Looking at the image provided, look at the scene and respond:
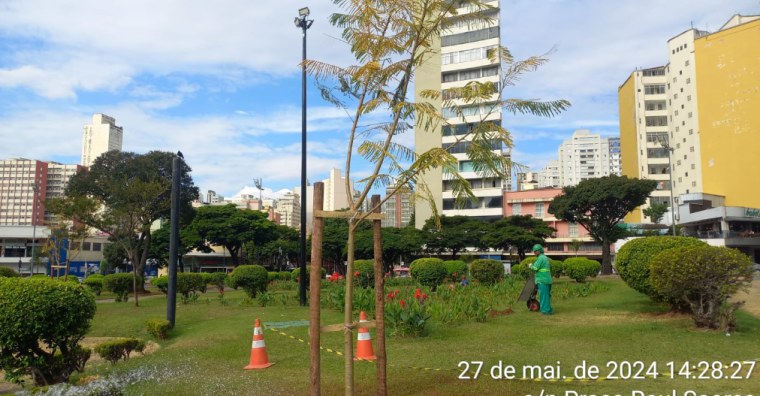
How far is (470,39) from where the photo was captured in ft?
180

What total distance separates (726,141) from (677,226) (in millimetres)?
10280

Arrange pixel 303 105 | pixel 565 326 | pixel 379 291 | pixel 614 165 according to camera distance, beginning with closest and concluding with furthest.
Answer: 1. pixel 379 291
2. pixel 565 326
3. pixel 303 105
4. pixel 614 165

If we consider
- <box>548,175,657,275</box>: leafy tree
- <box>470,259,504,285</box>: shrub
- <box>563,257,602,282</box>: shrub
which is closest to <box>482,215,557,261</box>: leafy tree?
<box>548,175,657,275</box>: leafy tree

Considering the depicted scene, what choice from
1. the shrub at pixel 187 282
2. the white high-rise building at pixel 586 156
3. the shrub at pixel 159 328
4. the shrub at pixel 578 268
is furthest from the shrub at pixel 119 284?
the white high-rise building at pixel 586 156

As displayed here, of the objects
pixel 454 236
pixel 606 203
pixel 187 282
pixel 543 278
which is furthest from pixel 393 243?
pixel 543 278

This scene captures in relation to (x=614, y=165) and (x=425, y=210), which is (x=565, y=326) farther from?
(x=614, y=165)

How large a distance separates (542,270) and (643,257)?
1.95 meters

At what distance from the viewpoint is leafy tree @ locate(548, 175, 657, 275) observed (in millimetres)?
32594

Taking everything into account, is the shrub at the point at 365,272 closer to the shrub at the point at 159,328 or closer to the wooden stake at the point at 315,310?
the shrub at the point at 159,328

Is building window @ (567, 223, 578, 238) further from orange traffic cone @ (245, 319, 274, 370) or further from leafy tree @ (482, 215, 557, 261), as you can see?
orange traffic cone @ (245, 319, 274, 370)

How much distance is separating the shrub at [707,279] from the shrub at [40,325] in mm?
8520

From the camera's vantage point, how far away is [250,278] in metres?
17.6

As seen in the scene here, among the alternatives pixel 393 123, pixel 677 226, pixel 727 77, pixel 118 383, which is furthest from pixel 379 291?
pixel 727 77

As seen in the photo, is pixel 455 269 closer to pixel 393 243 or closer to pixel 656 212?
pixel 393 243
